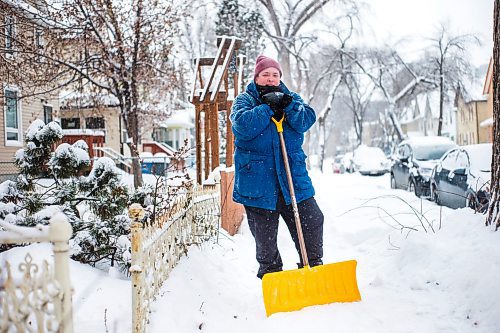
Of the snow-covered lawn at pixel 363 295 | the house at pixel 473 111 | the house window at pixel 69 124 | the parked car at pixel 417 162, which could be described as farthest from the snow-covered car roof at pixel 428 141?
the house at pixel 473 111

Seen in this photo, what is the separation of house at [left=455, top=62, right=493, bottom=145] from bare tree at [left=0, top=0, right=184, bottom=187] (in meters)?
28.3

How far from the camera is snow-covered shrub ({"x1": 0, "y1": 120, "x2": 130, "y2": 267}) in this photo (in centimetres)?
368

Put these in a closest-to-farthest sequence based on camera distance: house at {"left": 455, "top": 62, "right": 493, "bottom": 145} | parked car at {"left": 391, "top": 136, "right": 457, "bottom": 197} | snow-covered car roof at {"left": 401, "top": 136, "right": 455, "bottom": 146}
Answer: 1. parked car at {"left": 391, "top": 136, "right": 457, "bottom": 197}
2. snow-covered car roof at {"left": 401, "top": 136, "right": 455, "bottom": 146}
3. house at {"left": 455, "top": 62, "right": 493, "bottom": 145}

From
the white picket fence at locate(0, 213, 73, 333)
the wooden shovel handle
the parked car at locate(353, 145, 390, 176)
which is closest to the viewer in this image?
the white picket fence at locate(0, 213, 73, 333)

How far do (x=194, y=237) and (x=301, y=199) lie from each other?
1.66m

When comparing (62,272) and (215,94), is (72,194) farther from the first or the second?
(215,94)

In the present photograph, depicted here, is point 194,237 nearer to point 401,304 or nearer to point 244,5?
point 401,304

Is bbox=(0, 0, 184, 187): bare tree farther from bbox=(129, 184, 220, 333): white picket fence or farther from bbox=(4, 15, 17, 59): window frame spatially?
bbox=(129, 184, 220, 333): white picket fence

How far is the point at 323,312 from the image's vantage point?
123 inches

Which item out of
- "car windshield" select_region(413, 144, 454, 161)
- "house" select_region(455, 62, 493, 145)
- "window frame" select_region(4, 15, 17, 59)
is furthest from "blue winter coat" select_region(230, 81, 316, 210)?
"house" select_region(455, 62, 493, 145)

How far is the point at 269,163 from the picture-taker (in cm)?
354

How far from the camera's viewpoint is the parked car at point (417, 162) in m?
11.3

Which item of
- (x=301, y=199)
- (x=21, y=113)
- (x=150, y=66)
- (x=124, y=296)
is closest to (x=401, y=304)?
(x=301, y=199)

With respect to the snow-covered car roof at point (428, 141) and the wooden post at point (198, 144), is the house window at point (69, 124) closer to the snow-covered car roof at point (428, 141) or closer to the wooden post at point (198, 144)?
the snow-covered car roof at point (428, 141)
